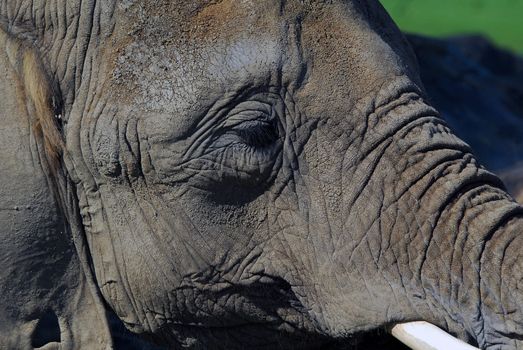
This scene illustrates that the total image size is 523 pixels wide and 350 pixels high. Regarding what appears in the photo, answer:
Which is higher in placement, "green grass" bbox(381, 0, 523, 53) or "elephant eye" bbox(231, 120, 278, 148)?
"green grass" bbox(381, 0, 523, 53)

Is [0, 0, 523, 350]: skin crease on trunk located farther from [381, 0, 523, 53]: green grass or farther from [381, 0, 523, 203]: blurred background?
[381, 0, 523, 53]: green grass

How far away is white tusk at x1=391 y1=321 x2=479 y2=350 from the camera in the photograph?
2.75 metres

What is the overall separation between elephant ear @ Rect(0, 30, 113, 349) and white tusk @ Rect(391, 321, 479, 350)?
706 millimetres

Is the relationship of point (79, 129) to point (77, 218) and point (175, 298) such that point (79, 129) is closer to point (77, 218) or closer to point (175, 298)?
point (77, 218)

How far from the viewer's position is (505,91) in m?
7.66

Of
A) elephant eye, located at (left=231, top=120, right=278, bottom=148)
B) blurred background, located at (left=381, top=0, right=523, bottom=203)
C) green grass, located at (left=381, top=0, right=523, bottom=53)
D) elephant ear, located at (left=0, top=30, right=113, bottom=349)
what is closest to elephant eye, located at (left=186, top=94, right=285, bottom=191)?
elephant eye, located at (left=231, top=120, right=278, bottom=148)

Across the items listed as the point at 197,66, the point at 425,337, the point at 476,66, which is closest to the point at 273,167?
the point at 197,66

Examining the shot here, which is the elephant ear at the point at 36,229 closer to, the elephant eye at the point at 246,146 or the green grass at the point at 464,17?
the elephant eye at the point at 246,146

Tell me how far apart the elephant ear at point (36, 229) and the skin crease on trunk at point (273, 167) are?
1 cm

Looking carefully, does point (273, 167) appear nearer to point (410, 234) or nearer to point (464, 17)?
point (410, 234)

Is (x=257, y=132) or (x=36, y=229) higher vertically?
(x=257, y=132)

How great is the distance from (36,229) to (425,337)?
0.88m

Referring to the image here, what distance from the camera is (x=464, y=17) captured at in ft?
27.6

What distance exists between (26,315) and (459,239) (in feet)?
3.17
